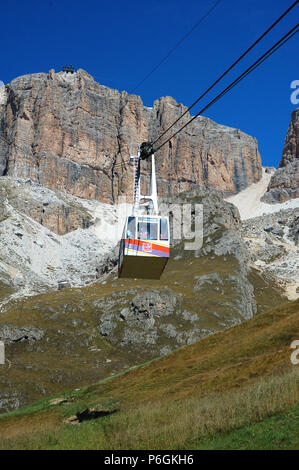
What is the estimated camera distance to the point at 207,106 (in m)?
25.7

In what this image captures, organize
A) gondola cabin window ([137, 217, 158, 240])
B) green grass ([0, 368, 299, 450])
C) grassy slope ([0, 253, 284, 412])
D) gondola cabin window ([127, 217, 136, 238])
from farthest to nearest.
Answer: grassy slope ([0, 253, 284, 412]), gondola cabin window ([127, 217, 136, 238]), gondola cabin window ([137, 217, 158, 240]), green grass ([0, 368, 299, 450])

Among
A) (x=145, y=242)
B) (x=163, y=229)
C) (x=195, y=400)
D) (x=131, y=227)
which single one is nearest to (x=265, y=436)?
(x=195, y=400)

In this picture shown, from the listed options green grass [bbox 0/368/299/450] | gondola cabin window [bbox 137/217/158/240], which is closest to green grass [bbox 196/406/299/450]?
green grass [bbox 0/368/299/450]

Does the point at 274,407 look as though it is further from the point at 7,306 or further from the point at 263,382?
the point at 7,306

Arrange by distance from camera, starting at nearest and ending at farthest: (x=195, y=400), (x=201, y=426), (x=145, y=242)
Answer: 1. (x=201, y=426)
2. (x=195, y=400)
3. (x=145, y=242)

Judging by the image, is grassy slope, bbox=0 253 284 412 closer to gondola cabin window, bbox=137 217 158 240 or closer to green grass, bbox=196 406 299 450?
gondola cabin window, bbox=137 217 158 240

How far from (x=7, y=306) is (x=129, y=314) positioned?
40895mm

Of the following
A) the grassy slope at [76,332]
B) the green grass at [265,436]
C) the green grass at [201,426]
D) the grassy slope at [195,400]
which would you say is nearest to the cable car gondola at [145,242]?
the grassy slope at [195,400]

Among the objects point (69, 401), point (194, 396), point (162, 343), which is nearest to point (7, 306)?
point (162, 343)

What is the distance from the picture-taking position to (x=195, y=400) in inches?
1337

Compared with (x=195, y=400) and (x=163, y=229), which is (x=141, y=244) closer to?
(x=163, y=229)

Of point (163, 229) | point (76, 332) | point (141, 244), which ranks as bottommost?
point (76, 332)

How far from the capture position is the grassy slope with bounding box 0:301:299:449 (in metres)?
26.2

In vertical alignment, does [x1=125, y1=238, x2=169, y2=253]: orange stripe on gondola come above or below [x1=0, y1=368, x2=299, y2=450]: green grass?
above
